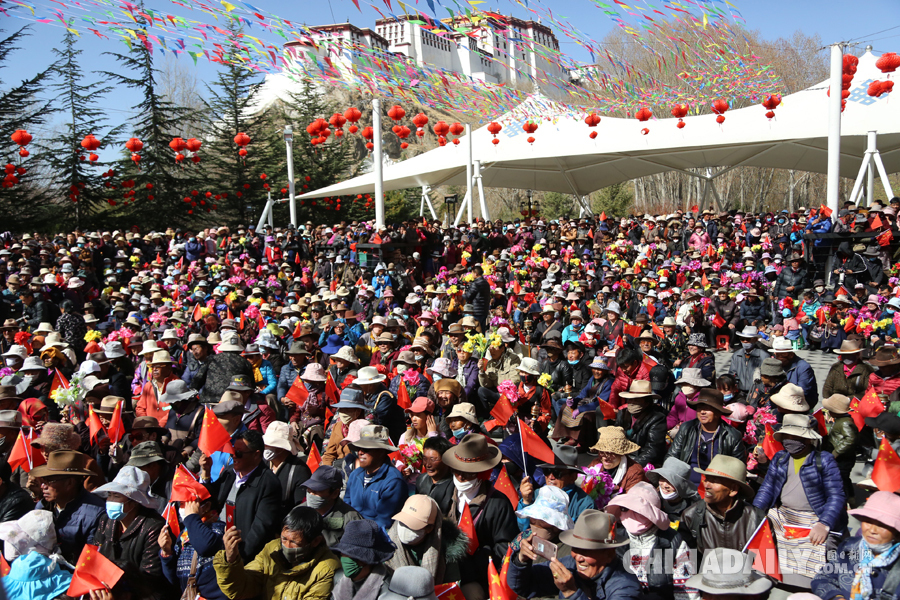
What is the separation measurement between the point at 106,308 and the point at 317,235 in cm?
537

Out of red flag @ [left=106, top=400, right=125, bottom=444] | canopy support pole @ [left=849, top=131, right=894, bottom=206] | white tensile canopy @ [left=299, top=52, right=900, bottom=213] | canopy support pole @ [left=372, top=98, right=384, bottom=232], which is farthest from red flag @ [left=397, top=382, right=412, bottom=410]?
white tensile canopy @ [left=299, top=52, right=900, bottom=213]

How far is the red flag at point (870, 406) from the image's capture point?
5.02 metres

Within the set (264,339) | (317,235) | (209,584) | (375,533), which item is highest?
(317,235)

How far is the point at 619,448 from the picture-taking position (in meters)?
4.10

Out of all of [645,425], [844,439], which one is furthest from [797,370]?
[645,425]

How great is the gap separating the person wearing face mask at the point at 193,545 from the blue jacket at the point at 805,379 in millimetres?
4527

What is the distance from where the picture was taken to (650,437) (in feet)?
16.2

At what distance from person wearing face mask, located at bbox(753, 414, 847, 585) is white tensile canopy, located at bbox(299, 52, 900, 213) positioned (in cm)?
1815

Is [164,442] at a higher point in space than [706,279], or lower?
lower

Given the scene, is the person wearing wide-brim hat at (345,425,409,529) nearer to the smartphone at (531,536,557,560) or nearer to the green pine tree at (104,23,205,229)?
the smartphone at (531,536,557,560)

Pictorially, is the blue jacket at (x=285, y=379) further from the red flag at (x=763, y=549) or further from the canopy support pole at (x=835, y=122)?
the canopy support pole at (x=835, y=122)

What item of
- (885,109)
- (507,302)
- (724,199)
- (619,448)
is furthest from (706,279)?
(724,199)

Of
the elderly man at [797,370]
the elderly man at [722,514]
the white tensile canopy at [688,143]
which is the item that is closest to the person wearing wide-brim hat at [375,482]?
the elderly man at [722,514]

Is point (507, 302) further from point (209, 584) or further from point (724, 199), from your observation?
point (724, 199)
